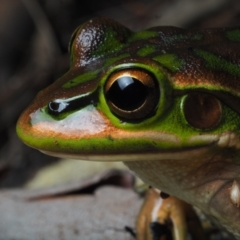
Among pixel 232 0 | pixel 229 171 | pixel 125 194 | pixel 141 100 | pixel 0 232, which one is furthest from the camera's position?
pixel 232 0

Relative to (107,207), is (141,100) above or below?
above

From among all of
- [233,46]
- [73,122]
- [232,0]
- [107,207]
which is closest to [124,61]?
[73,122]

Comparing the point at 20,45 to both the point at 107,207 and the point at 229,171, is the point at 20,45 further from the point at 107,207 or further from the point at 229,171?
the point at 229,171

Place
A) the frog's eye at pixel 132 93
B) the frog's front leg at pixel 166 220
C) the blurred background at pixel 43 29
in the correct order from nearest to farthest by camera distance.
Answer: the frog's eye at pixel 132 93, the frog's front leg at pixel 166 220, the blurred background at pixel 43 29

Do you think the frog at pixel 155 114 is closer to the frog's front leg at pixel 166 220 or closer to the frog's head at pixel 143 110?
the frog's head at pixel 143 110

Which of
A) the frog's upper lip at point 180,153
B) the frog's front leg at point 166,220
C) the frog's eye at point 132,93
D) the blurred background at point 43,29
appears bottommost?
the frog's front leg at point 166,220

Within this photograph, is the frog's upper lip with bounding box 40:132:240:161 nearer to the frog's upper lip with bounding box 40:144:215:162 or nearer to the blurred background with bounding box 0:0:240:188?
the frog's upper lip with bounding box 40:144:215:162

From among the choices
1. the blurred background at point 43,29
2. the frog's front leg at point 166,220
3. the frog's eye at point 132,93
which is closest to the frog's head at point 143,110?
the frog's eye at point 132,93

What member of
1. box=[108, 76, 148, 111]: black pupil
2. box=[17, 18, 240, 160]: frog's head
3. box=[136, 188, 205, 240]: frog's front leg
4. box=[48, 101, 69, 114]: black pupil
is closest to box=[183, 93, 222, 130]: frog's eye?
box=[17, 18, 240, 160]: frog's head

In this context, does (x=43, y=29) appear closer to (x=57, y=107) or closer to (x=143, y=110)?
(x=57, y=107)
